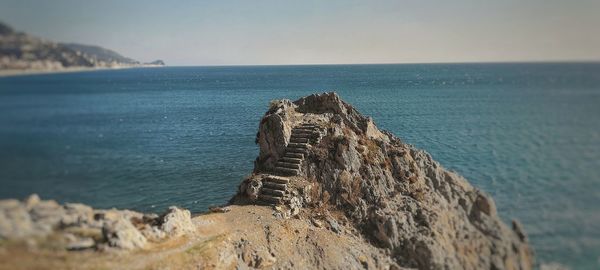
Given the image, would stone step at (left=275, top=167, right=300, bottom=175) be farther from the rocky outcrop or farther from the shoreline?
the shoreline

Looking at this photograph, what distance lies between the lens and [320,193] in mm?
33281

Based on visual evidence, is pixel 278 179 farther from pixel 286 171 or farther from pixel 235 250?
pixel 235 250

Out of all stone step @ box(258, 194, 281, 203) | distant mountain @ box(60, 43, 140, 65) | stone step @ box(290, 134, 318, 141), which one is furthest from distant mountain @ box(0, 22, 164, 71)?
stone step @ box(290, 134, 318, 141)

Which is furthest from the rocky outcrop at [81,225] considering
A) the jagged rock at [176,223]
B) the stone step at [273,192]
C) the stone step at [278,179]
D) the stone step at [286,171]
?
the stone step at [286,171]

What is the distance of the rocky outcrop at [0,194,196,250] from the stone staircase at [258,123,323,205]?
8.70 m

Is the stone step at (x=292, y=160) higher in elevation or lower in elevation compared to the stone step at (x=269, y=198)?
higher

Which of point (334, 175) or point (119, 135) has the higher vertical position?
point (119, 135)

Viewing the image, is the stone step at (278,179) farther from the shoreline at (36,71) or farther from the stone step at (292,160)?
the shoreline at (36,71)

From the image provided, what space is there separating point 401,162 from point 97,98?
980 inches

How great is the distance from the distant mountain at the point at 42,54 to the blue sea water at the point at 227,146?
2.52ft

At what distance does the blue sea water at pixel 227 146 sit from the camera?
20.2 metres

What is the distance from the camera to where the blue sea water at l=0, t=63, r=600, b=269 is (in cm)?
2023

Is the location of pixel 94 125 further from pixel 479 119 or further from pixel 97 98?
pixel 479 119

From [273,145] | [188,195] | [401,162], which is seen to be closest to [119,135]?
[273,145]
